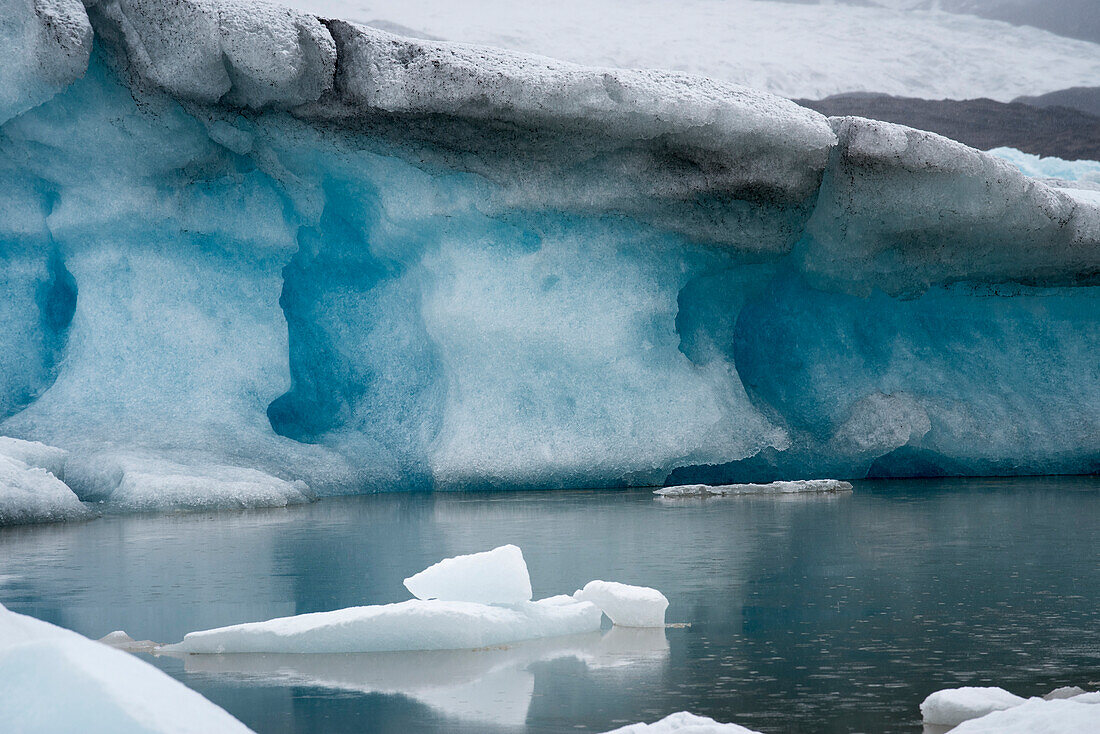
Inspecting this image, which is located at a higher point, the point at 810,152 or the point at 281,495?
the point at 810,152

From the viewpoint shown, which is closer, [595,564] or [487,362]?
[595,564]

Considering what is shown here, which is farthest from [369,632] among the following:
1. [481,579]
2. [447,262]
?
[447,262]

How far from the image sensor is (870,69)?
29531 millimetres

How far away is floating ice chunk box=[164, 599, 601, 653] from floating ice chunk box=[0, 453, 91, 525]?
11.2 ft

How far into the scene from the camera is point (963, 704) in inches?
60.0

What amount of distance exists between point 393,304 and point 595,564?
4822 mm

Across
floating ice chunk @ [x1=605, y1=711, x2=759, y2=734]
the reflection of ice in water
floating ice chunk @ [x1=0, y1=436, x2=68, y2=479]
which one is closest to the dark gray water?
the reflection of ice in water

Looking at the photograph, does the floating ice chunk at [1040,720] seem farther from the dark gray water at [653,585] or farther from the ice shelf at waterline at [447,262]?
the ice shelf at waterline at [447,262]

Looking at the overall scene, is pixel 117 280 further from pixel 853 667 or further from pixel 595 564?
pixel 853 667

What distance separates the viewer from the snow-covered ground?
1144 inches

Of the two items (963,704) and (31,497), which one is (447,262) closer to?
(31,497)

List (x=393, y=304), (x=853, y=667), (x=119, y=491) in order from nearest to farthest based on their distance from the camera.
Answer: (x=853, y=667) → (x=119, y=491) → (x=393, y=304)

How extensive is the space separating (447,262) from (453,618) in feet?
17.2

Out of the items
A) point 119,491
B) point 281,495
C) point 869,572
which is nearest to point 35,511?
point 119,491
